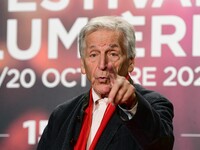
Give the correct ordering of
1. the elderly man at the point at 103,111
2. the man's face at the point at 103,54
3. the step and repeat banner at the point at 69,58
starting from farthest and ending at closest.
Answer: the step and repeat banner at the point at 69,58
the man's face at the point at 103,54
the elderly man at the point at 103,111

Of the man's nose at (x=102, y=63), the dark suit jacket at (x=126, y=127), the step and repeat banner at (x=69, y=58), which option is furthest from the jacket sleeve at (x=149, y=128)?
the step and repeat banner at (x=69, y=58)

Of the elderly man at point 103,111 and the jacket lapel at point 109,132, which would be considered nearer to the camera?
the elderly man at point 103,111

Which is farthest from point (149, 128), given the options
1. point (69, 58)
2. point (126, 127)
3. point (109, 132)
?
point (69, 58)

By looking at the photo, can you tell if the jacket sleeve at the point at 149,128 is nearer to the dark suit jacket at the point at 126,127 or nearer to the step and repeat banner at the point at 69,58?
the dark suit jacket at the point at 126,127

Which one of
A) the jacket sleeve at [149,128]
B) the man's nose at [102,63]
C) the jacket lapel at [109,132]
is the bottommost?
the jacket lapel at [109,132]

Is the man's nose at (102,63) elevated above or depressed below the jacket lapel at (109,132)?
above

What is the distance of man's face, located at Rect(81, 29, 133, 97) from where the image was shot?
1.85 metres

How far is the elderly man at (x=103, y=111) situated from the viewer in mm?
1734

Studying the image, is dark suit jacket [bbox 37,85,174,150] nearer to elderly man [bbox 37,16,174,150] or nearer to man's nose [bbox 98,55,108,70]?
elderly man [bbox 37,16,174,150]

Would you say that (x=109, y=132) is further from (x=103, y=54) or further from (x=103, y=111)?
(x=103, y=54)

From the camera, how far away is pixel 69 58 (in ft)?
9.79

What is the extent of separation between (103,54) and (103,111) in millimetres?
246

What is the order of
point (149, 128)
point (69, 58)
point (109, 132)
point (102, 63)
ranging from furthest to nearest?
point (69, 58) → point (109, 132) → point (102, 63) → point (149, 128)

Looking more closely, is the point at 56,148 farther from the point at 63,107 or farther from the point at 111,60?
the point at 111,60
